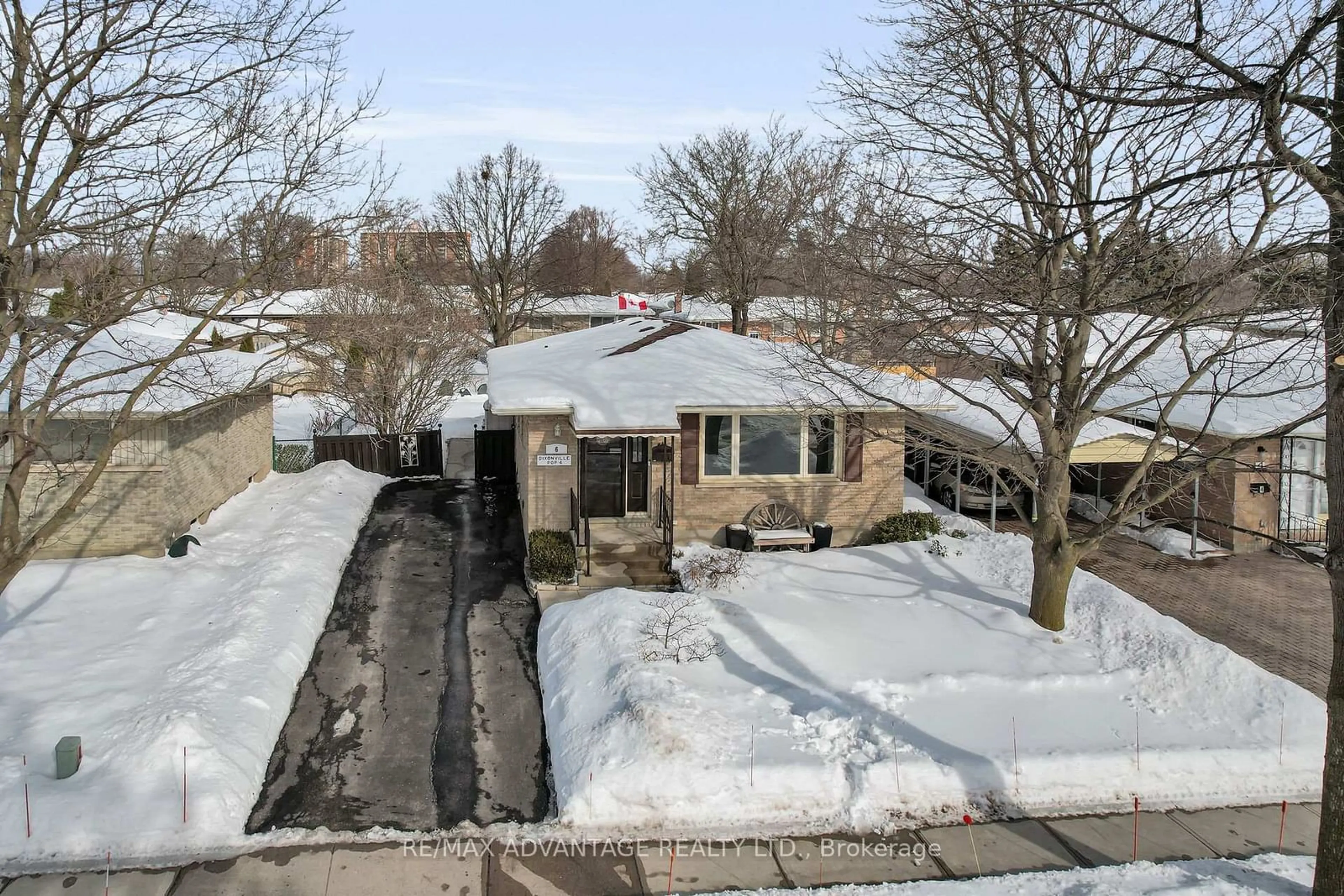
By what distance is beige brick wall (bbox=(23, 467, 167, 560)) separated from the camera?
46.9 feet

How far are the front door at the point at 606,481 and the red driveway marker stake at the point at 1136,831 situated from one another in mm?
9471

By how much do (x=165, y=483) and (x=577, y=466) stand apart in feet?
22.1

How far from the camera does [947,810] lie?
332 inches

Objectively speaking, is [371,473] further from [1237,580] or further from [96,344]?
[1237,580]

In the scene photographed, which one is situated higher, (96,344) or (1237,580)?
(96,344)

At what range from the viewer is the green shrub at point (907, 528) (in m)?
15.9

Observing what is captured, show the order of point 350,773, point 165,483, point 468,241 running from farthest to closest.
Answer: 1. point 468,241
2. point 165,483
3. point 350,773

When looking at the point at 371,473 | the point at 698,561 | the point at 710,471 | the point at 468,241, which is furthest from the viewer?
the point at 468,241

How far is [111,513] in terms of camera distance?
1445 cm

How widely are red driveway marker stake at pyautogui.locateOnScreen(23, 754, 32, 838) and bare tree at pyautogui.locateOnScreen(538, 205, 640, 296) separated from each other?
1440 inches

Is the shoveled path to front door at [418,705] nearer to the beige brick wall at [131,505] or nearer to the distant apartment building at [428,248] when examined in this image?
the beige brick wall at [131,505]

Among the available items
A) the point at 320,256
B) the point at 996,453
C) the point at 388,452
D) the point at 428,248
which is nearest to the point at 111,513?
the point at 320,256

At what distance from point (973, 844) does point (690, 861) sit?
2.53 m

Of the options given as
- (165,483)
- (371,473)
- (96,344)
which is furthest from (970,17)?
(371,473)
